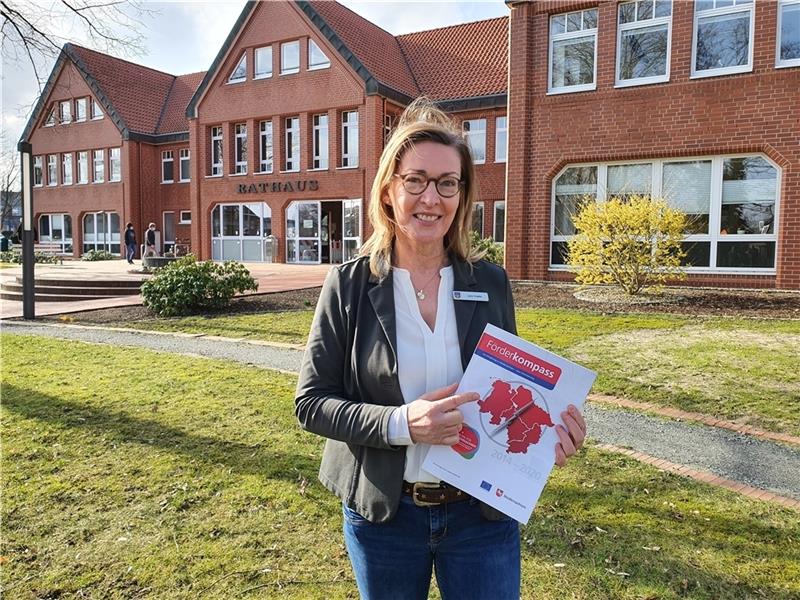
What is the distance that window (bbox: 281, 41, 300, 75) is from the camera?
87.0 ft

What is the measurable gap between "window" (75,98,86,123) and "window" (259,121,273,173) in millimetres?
14436

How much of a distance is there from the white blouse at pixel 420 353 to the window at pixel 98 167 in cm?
3759

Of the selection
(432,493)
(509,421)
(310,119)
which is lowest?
(432,493)

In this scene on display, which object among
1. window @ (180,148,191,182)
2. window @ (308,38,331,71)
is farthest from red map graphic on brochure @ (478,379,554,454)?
window @ (180,148,191,182)

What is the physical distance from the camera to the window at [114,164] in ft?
112

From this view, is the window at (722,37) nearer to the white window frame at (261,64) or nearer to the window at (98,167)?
the white window frame at (261,64)

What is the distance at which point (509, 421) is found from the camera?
1715 mm

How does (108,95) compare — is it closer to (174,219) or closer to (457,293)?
(174,219)

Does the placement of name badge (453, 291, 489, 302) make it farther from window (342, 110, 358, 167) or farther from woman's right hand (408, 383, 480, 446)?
window (342, 110, 358, 167)

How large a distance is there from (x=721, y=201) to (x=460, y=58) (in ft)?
56.1

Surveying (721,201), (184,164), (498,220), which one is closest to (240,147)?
(184,164)

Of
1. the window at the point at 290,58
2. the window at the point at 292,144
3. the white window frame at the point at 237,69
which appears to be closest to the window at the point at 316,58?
the window at the point at 290,58

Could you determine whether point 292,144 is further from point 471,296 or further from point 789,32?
point 471,296

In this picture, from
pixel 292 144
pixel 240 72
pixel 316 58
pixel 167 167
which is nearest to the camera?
pixel 316 58
